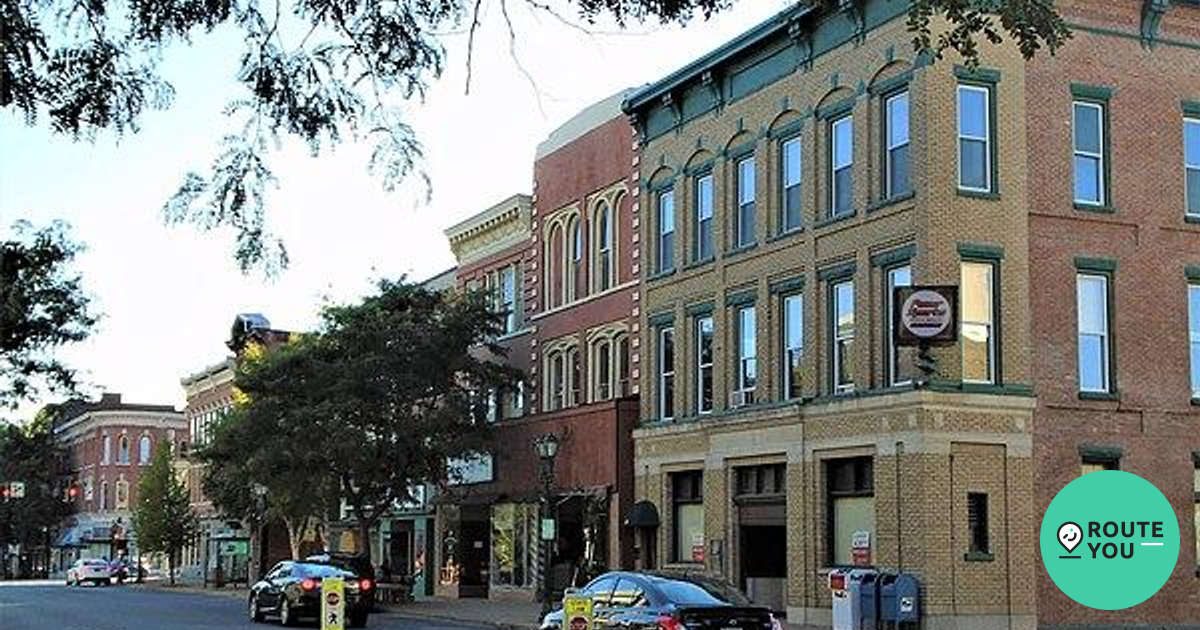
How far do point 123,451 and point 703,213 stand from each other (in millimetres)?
80698

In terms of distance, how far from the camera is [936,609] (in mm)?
30391

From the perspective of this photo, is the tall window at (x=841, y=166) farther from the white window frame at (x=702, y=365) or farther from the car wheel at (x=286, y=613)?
the car wheel at (x=286, y=613)

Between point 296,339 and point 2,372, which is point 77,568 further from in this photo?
point 2,372

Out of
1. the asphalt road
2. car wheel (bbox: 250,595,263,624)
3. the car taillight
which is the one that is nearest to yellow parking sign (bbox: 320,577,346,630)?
the car taillight

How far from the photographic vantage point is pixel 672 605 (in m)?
21.2

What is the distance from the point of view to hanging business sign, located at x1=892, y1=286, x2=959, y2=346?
30.1 metres

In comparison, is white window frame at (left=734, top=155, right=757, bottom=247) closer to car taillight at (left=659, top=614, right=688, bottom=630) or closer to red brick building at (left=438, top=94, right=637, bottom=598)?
red brick building at (left=438, top=94, right=637, bottom=598)

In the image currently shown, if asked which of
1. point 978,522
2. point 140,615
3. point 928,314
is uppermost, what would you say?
point 928,314

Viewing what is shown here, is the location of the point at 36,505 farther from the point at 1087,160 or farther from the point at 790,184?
the point at 1087,160

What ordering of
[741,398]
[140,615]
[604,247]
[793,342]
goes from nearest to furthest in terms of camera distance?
[793,342]
[741,398]
[140,615]
[604,247]

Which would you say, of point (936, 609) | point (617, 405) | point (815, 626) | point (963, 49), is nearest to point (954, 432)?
point (936, 609)

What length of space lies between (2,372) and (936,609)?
16.6 meters

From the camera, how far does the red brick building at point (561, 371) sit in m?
43.4

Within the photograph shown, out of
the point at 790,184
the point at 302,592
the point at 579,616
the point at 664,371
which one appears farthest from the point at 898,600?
the point at 302,592
